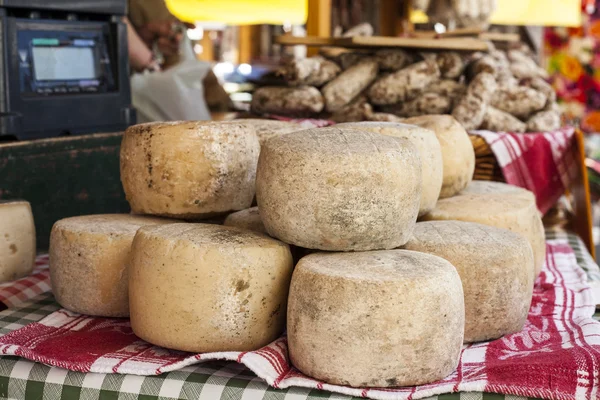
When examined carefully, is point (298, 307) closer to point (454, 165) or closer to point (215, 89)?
point (454, 165)

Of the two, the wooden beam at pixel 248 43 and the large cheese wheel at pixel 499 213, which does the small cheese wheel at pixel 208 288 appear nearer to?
the large cheese wheel at pixel 499 213

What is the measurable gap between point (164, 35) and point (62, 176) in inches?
71.1

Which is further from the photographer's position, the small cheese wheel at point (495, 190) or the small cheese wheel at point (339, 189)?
the small cheese wheel at point (495, 190)

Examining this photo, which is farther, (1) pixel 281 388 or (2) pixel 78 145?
(2) pixel 78 145

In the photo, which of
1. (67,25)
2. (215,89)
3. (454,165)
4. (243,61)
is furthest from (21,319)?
(243,61)

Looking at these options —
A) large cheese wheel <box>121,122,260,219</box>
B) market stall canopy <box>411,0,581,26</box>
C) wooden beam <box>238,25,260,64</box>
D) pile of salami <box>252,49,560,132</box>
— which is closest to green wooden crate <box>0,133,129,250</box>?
large cheese wheel <box>121,122,260,219</box>

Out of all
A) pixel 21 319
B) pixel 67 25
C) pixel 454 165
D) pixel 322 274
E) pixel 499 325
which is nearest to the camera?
pixel 322 274

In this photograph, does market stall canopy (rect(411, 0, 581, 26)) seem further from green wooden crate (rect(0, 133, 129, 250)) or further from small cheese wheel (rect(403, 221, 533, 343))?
small cheese wheel (rect(403, 221, 533, 343))

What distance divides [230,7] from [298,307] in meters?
2.61

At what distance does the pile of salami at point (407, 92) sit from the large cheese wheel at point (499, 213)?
2.01 feet

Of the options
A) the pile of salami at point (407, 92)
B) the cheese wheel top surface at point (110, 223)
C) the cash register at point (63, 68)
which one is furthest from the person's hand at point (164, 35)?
the cheese wheel top surface at point (110, 223)

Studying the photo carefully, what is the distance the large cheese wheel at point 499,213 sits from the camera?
1.71m

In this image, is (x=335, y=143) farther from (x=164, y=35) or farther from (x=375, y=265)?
(x=164, y=35)

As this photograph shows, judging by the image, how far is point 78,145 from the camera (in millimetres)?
2105
